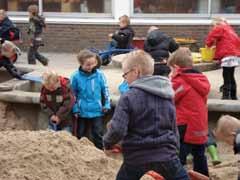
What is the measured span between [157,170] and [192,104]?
6.93ft

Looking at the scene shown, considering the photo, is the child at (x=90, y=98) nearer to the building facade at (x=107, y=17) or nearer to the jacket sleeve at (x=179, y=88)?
A: the jacket sleeve at (x=179, y=88)

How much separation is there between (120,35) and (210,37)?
11.7 feet

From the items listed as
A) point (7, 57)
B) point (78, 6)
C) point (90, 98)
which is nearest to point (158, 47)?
point (90, 98)

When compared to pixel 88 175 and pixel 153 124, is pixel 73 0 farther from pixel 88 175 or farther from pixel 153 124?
pixel 153 124

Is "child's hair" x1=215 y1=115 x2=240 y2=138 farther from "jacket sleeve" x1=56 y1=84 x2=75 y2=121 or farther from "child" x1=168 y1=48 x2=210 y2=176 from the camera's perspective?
"jacket sleeve" x1=56 y1=84 x2=75 y2=121

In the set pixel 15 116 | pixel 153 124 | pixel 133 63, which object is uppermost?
pixel 133 63

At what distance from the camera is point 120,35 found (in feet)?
47.7

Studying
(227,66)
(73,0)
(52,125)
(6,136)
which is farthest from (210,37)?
(73,0)

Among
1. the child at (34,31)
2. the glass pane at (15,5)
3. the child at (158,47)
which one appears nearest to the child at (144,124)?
the child at (158,47)

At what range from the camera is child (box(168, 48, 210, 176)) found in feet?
24.9

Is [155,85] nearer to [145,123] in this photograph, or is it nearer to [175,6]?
[145,123]

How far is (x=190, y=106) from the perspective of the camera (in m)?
7.75

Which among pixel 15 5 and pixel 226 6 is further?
pixel 15 5

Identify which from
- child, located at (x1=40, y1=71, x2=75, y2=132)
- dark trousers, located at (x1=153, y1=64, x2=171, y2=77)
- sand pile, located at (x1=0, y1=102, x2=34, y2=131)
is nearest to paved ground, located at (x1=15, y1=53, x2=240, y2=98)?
dark trousers, located at (x1=153, y1=64, x2=171, y2=77)
